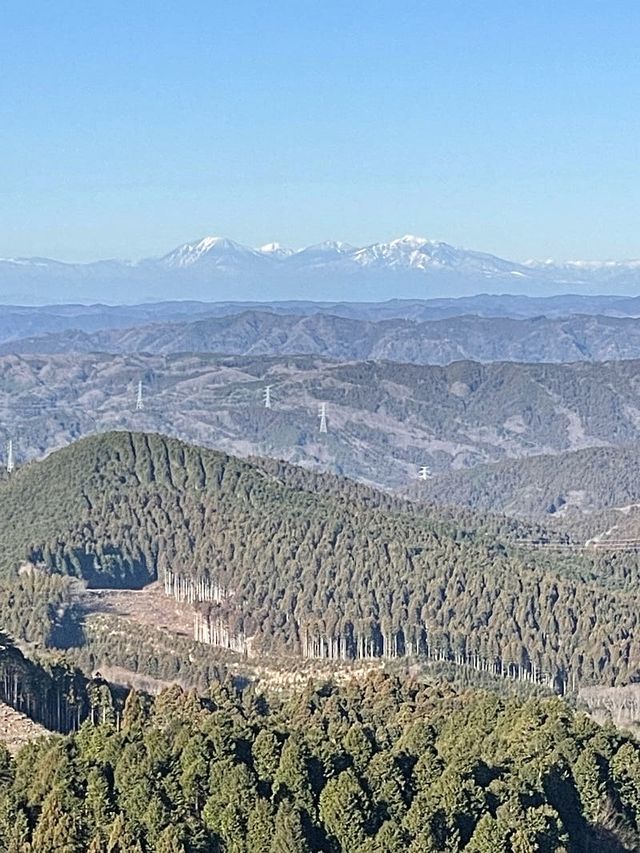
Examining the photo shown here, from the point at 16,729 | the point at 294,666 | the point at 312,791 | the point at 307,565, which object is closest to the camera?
the point at 312,791

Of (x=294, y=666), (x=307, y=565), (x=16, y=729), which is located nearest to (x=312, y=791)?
(x=16, y=729)

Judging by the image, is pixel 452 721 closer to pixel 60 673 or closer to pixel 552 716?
pixel 552 716

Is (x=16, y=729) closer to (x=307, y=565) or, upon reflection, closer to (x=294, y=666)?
(x=294, y=666)

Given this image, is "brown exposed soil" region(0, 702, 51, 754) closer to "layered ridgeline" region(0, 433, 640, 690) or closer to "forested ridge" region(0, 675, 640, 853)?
"forested ridge" region(0, 675, 640, 853)

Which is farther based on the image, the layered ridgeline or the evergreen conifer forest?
the layered ridgeline

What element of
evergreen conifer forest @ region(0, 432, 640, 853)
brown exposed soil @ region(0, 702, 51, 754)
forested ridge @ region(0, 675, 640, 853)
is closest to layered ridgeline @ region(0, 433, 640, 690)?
evergreen conifer forest @ region(0, 432, 640, 853)

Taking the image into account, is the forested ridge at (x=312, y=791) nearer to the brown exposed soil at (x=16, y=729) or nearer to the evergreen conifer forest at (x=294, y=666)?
the evergreen conifer forest at (x=294, y=666)
